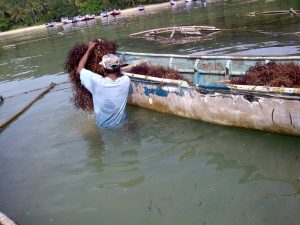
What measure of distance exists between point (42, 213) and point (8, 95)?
10198 millimetres

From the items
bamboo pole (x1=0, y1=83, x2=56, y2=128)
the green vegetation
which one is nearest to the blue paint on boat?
bamboo pole (x1=0, y1=83, x2=56, y2=128)

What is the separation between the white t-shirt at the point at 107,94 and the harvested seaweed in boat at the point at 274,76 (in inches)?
84.3

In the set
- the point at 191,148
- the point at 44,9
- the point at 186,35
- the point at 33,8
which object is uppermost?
the point at 191,148

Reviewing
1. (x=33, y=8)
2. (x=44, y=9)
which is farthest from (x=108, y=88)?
(x=44, y=9)

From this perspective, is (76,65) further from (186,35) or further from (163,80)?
(186,35)

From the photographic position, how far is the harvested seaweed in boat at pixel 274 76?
6.36m

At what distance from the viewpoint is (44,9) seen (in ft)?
314

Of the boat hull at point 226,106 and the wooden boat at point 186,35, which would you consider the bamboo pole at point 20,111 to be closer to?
the boat hull at point 226,106

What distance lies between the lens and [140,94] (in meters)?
9.06

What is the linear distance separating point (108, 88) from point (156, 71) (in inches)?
120

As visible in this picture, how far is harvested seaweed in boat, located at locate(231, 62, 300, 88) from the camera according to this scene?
636cm

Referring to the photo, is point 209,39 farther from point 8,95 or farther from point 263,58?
point 263,58

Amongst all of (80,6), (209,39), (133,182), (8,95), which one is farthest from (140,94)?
(80,6)

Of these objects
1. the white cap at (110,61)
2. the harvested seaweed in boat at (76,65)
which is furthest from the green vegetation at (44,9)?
the white cap at (110,61)
